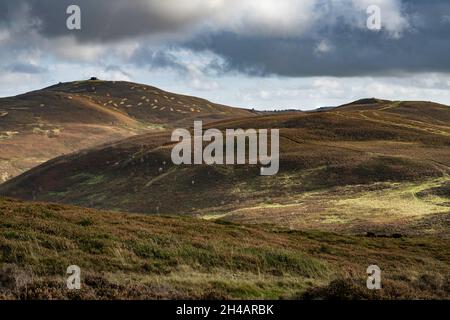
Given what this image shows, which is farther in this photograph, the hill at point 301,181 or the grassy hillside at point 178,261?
the hill at point 301,181

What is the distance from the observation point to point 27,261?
20.6m

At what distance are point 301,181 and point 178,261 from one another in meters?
63.0

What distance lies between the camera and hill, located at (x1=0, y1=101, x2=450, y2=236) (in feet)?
202

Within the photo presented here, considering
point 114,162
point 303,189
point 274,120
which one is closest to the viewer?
point 303,189

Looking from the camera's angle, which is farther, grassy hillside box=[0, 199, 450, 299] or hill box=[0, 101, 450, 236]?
hill box=[0, 101, 450, 236]

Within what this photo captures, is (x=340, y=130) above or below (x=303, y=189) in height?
above

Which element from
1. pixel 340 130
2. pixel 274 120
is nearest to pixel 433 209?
pixel 340 130

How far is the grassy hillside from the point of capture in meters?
18.2

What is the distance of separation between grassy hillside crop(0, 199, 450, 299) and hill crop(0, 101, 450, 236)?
21435 mm

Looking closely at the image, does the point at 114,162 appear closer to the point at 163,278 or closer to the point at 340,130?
the point at 340,130

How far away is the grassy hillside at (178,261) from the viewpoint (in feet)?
A: 59.9

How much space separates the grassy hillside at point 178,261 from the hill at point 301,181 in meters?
21.4
